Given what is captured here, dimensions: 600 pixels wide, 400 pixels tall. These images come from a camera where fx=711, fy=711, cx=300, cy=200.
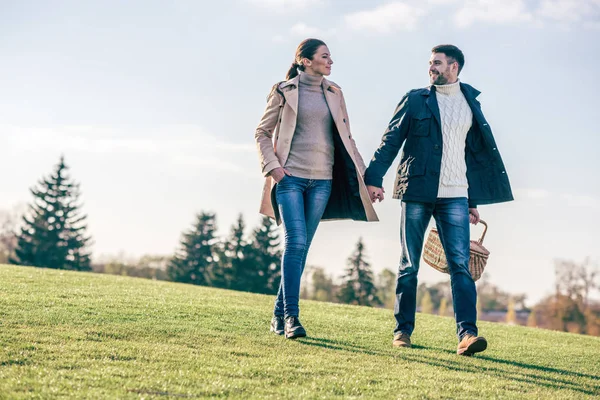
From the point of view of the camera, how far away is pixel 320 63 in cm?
677

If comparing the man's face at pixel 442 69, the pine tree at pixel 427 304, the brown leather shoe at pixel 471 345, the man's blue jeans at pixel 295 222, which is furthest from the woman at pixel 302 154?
the pine tree at pixel 427 304

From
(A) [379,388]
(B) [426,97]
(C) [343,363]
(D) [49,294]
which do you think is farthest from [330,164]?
(D) [49,294]

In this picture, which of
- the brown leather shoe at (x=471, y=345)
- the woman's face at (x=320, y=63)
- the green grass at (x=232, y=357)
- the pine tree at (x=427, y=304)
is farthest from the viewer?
the pine tree at (x=427, y=304)

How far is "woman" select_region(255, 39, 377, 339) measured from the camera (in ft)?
21.6

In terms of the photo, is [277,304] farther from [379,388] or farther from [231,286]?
[231,286]

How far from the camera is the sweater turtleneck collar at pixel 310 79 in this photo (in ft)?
22.4

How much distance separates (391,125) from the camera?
691 cm

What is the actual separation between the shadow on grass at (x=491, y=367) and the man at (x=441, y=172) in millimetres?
446

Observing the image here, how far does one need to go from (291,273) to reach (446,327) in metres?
3.38

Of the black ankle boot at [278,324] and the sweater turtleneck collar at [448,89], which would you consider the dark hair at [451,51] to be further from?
the black ankle boot at [278,324]

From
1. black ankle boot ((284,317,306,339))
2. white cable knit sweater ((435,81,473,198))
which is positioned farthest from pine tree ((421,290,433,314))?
black ankle boot ((284,317,306,339))

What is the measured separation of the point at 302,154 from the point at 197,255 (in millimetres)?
56341

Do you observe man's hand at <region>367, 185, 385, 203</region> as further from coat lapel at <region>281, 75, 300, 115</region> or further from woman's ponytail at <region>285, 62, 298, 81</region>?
woman's ponytail at <region>285, 62, 298, 81</region>

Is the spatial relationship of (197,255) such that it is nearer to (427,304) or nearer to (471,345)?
(427,304)
